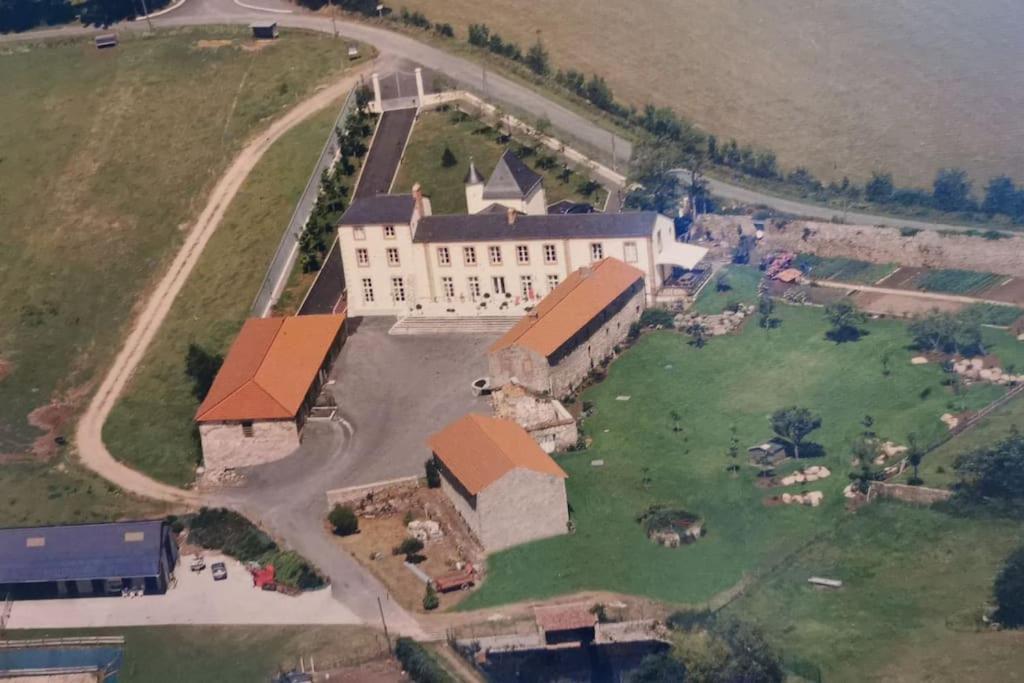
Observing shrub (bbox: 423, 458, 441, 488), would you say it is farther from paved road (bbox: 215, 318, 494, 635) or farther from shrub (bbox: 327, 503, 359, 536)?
shrub (bbox: 327, 503, 359, 536)

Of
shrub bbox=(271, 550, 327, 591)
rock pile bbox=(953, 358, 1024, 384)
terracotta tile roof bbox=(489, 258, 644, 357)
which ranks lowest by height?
shrub bbox=(271, 550, 327, 591)

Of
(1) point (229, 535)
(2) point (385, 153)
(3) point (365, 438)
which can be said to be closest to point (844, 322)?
(3) point (365, 438)

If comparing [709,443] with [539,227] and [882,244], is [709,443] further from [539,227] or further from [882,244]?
[882,244]

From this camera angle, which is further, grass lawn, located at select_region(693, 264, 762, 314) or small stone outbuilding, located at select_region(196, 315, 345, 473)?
grass lawn, located at select_region(693, 264, 762, 314)

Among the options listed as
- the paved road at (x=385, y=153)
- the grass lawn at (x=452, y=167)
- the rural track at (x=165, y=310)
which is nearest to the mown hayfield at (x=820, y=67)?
the grass lawn at (x=452, y=167)

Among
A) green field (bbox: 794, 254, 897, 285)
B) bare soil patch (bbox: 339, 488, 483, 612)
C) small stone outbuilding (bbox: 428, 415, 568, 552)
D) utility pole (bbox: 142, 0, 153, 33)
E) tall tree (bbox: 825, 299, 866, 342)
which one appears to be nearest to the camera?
bare soil patch (bbox: 339, 488, 483, 612)

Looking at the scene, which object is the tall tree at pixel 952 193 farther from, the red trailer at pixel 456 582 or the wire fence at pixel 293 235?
the red trailer at pixel 456 582

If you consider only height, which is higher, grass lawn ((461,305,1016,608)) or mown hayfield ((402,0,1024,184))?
mown hayfield ((402,0,1024,184))

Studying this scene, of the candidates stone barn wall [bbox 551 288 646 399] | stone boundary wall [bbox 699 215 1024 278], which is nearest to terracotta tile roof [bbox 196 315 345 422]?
stone barn wall [bbox 551 288 646 399]

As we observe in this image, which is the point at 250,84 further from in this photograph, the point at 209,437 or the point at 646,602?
the point at 646,602
